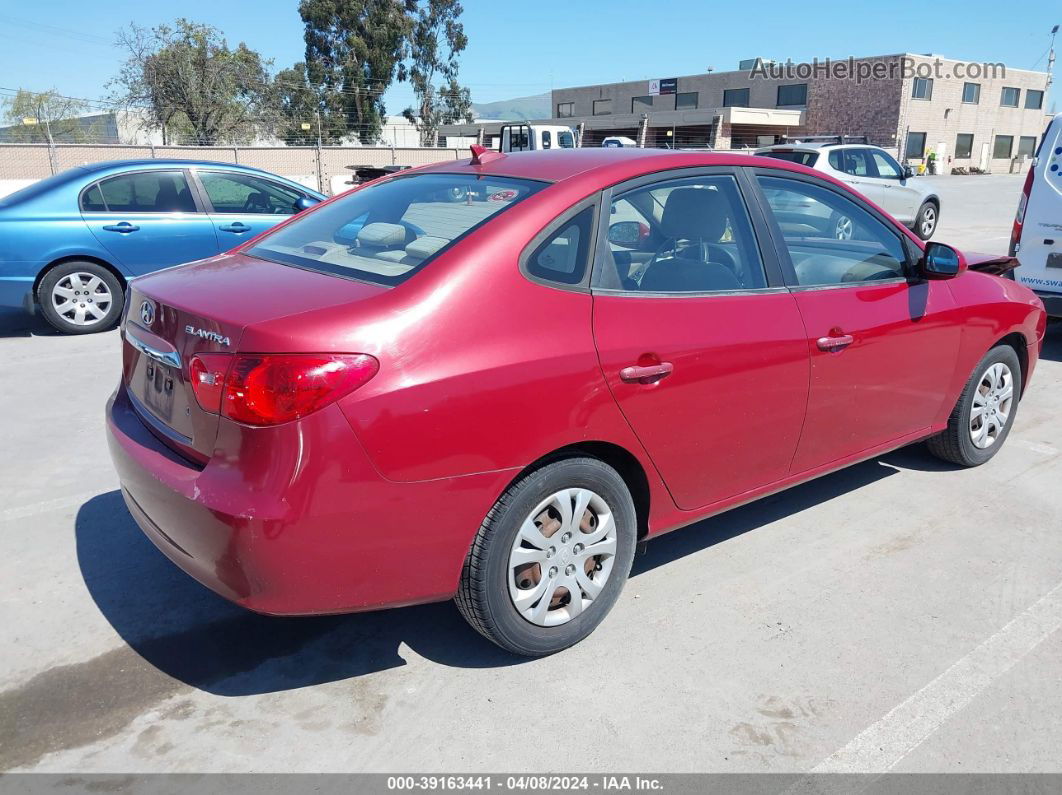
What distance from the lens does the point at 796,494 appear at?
463 centimetres

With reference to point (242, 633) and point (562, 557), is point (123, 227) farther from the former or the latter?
point (562, 557)

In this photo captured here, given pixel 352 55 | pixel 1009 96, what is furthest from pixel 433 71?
pixel 1009 96

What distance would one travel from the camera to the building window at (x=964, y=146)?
57062mm

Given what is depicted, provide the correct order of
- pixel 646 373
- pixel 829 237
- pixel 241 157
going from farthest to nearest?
pixel 241 157 < pixel 829 237 < pixel 646 373

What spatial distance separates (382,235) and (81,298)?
5.88 meters

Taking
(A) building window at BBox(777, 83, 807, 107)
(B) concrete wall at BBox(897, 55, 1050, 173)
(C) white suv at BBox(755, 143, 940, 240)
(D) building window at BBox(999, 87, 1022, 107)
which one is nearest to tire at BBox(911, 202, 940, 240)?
(C) white suv at BBox(755, 143, 940, 240)

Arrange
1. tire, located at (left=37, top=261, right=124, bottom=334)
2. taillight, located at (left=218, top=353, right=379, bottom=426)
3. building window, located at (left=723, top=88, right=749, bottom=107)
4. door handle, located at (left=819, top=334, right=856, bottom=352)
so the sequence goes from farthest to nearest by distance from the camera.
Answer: building window, located at (left=723, top=88, right=749, bottom=107)
tire, located at (left=37, top=261, right=124, bottom=334)
door handle, located at (left=819, top=334, right=856, bottom=352)
taillight, located at (left=218, top=353, right=379, bottom=426)

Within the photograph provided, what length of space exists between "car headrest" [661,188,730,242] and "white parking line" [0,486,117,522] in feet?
10.4

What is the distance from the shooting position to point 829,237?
4246 mm

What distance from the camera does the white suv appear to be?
15.1 meters

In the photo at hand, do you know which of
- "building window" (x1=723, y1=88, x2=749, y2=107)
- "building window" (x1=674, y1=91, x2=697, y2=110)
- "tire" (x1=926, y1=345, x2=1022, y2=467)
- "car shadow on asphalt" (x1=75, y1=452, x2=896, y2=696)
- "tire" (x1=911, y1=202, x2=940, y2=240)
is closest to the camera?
"car shadow on asphalt" (x1=75, y1=452, x2=896, y2=696)

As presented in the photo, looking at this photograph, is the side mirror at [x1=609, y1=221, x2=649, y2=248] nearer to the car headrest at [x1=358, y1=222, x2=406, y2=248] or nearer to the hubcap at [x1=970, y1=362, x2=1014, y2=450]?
the car headrest at [x1=358, y1=222, x2=406, y2=248]
